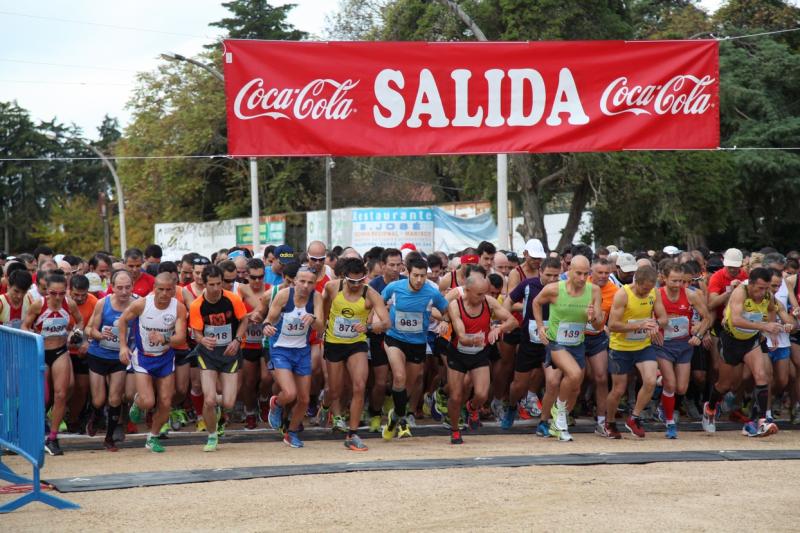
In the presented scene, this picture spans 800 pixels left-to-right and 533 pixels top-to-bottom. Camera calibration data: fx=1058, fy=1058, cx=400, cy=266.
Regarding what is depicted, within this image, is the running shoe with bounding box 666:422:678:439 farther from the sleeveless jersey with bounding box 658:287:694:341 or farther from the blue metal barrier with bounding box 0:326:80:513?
the blue metal barrier with bounding box 0:326:80:513

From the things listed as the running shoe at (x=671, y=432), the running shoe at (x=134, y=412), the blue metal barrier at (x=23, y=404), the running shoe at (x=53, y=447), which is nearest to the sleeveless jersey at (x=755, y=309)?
the running shoe at (x=671, y=432)

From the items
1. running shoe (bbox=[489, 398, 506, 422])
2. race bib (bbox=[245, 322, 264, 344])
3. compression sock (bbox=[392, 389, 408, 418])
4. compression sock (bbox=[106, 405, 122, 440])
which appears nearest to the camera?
compression sock (bbox=[106, 405, 122, 440])

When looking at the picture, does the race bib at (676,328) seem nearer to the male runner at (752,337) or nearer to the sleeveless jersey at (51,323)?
the male runner at (752,337)

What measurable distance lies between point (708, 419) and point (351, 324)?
4371 millimetres

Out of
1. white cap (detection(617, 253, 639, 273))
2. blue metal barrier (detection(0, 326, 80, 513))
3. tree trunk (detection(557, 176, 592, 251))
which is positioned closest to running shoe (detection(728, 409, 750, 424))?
white cap (detection(617, 253, 639, 273))

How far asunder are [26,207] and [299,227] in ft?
130

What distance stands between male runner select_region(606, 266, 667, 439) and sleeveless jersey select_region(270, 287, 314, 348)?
3.30m

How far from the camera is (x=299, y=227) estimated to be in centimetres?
4009

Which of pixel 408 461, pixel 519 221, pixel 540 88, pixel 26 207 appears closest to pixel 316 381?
pixel 408 461

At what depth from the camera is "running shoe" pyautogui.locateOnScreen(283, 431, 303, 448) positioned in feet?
36.4

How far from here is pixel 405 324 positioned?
454 inches

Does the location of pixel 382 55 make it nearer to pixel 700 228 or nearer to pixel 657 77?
pixel 657 77

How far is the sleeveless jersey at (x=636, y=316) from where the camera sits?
37.4 feet

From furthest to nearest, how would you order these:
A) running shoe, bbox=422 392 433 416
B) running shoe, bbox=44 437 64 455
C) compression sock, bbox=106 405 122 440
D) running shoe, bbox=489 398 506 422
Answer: running shoe, bbox=422 392 433 416
running shoe, bbox=489 398 506 422
compression sock, bbox=106 405 122 440
running shoe, bbox=44 437 64 455
